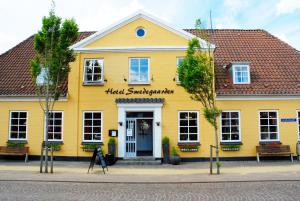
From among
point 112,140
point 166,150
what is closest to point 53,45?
point 112,140

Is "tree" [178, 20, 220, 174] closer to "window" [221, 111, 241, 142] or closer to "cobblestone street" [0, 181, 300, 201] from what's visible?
"cobblestone street" [0, 181, 300, 201]

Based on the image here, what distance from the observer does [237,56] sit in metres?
21.8

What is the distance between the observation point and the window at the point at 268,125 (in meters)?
19.4

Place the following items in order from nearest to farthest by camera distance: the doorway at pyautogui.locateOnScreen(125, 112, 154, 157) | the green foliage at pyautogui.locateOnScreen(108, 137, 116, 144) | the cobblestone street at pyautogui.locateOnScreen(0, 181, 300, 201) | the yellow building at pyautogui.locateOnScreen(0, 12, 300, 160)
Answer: the cobblestone street at pyautogui.locateOnScreen(0, 181, 300, 201), the green foliage at pyautogui.locateOnScreen(108, 137, 116, 144), the yellow building at pyautogui.locateOnScreen(0, 12, 300, 160), the doorway at pyautogui.locateOnScreen(125, 112, 154, 157)

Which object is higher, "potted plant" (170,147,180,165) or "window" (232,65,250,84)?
"window" (232,65,250,84)

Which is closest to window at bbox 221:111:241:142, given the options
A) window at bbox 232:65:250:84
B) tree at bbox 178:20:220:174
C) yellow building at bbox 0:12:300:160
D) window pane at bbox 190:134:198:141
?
yellow building at bbox 0:12:300:160

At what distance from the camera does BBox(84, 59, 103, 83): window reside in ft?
65.1

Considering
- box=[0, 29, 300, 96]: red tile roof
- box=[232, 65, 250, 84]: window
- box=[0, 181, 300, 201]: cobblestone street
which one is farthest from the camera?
box=[232, 65, 250, 84]: window

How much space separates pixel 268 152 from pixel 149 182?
896 centimetres

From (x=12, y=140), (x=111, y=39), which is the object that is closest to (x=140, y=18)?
(x=111, y=39)

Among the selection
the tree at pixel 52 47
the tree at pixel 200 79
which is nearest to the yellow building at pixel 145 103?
the tree at pixel 200 79

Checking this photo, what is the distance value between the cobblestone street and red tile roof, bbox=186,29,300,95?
27.3 feet

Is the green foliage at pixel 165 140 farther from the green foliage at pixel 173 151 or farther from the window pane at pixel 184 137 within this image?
the window pane at pixel 184 137

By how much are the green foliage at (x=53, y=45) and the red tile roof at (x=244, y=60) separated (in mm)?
4657
